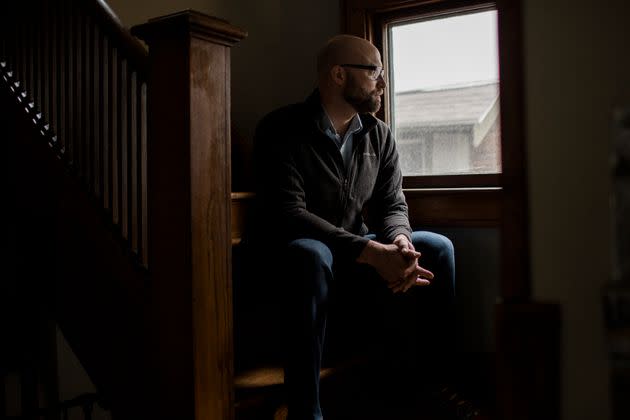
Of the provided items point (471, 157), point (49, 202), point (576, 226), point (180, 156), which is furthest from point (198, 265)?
point (471, 157)

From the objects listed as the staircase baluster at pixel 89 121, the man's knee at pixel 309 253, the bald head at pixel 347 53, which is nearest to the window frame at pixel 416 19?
the bald head at pixel 347 53

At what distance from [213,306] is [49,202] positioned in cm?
64

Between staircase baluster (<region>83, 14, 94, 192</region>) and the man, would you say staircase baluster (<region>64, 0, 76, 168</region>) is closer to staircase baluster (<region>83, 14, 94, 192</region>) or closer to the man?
staircase baluster (<region>83, 14, 94, 192</region>)

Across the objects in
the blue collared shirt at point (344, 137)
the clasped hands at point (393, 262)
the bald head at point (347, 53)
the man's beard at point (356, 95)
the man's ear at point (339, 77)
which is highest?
the bald head at point (347, 53)

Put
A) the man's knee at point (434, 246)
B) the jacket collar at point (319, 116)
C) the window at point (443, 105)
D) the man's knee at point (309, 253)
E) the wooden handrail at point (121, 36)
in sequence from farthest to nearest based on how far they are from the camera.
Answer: the window at point (443, 105) → the jacket collar at point (319, 116) → the man's knee at point (434, 246) → the man's knee at point (309, 253) → the wooden handrail at point (121, 36)

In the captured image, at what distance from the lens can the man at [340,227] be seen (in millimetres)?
1744

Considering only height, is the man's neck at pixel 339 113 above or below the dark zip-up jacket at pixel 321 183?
above

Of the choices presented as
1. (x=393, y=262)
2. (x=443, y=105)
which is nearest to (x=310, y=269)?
(x=393, y=262)

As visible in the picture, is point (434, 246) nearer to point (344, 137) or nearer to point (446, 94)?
point (344, 137)

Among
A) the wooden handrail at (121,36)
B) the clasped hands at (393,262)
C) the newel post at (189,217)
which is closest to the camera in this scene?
the newel post at (189,217)

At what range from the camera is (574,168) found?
2.94 feet

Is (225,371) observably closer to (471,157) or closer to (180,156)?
(180,156)

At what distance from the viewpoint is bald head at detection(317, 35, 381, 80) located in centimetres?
230

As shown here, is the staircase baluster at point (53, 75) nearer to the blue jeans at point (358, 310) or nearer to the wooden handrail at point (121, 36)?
the wooden handrail at point (121, 36)
